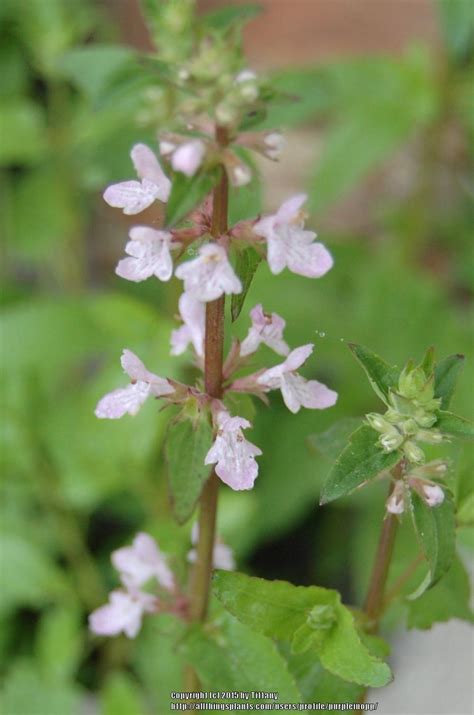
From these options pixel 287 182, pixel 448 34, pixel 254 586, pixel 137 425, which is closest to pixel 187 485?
pixel 254 586

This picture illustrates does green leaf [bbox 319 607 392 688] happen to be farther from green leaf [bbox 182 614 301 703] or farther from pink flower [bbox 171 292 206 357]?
pink flower [bbox 171 292 206 357]

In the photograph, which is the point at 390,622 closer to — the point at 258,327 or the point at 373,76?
the point at 258,327

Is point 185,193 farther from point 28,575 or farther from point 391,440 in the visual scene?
point 28,575

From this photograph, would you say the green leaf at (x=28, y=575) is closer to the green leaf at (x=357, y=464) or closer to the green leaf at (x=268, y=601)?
the green leaf at (x=268, y=601)

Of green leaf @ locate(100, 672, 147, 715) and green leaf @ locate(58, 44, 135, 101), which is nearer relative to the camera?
green leaf @ locate(100, 672, 147, 715)

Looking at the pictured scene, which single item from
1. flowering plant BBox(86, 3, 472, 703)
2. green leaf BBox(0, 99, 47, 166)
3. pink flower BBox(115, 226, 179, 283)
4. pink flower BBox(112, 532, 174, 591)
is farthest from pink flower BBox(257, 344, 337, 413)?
green leaf BBox(0, 99, 47, 166)

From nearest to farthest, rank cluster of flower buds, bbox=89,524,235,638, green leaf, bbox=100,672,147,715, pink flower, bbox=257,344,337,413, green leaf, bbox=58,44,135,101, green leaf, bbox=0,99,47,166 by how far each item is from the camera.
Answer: pink flower, bbox=257,344,337,413
cluster of flower buds, bbox=89,524,235,638
green leaf, bbox=100,672,147,715
green leaf, bbox=58,44,135,101
green leaf, bbox=0,99,47,166
